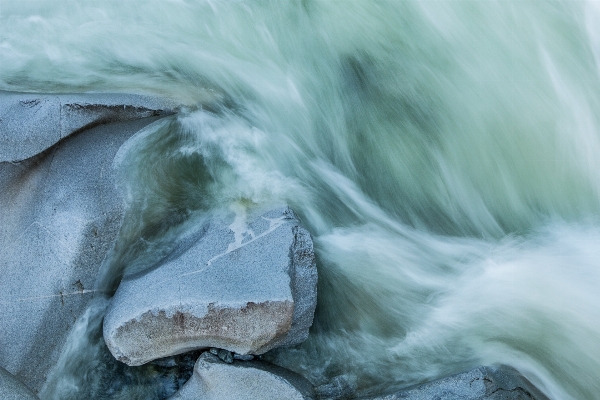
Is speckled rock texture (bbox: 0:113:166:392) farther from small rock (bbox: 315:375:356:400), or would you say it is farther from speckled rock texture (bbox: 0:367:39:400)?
small rock (bbox: 315:375:356:400)

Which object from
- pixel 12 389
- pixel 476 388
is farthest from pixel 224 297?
pixel 476 388

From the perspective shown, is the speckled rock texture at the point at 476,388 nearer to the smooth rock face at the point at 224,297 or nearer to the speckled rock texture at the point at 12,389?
the smooth rock face at the point at 224,297

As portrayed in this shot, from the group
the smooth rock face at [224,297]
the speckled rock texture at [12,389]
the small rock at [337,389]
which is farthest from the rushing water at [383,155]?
the smooth rock face at [224,297]

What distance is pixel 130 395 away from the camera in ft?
12.6

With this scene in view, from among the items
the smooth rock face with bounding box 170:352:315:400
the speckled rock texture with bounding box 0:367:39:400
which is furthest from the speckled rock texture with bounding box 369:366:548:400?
the speckled rock texture with bounding box 0:367:39:400

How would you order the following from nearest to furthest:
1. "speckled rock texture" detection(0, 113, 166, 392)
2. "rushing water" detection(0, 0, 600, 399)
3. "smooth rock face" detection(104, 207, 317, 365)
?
"smooth rock face" detection(104, 207, 317, 365) → "speckled rock texture" detection(0, 113, 166, 392) → "rushing water" detection(0, 0, 600, 399)

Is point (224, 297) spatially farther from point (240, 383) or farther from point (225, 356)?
point (240, 383)

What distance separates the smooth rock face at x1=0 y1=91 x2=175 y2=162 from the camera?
3.89 m

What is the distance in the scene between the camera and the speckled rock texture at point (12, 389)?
3.61 metres

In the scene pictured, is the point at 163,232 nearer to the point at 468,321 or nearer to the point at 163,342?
the point at 163,342

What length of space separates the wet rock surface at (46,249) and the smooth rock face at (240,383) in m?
0.89

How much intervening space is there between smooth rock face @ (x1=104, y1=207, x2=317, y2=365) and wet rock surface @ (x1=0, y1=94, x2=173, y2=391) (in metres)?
0.32

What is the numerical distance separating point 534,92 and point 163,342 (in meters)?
3.11

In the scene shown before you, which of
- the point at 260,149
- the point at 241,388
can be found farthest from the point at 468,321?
the point at 260,149
